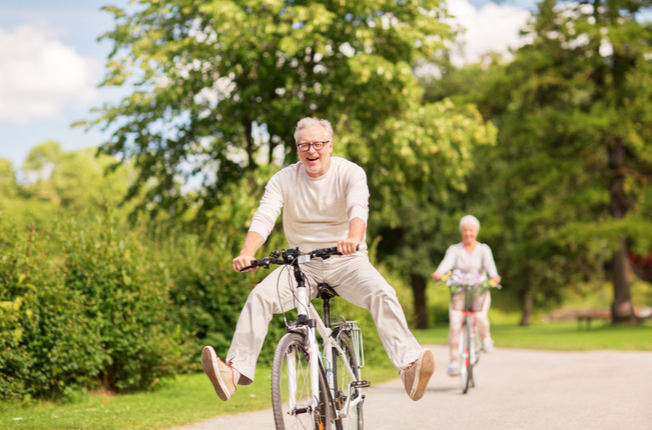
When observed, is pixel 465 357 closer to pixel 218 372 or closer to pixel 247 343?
pixel 247 343

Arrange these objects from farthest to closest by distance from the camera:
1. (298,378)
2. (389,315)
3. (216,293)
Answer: (216,293) < (389,315) < (298,378)

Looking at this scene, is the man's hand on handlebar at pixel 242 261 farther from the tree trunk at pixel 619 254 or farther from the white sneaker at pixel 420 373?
the tree trunk at pixel 619 254

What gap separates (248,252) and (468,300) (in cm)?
516

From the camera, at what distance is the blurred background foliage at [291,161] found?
751 centimetres

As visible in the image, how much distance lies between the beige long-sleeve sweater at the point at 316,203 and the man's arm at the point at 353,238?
0.82 ft

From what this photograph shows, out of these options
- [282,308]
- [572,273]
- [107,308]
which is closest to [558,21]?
[572,273]

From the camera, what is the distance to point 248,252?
4152 millimetres

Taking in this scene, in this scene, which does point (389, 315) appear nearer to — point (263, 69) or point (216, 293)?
point (216, 293)

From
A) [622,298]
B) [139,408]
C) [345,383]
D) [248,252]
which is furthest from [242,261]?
[622,298]

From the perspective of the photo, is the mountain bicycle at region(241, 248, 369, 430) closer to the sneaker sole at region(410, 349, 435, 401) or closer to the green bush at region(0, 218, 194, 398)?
the sneaker sole at region(410, 349, 435, 401)

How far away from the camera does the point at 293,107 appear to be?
1669 cm

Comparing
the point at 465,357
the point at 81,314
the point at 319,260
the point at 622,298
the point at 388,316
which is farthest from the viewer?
the point at 622,298

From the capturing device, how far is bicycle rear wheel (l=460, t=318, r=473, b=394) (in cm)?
827

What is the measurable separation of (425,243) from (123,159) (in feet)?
54.7
